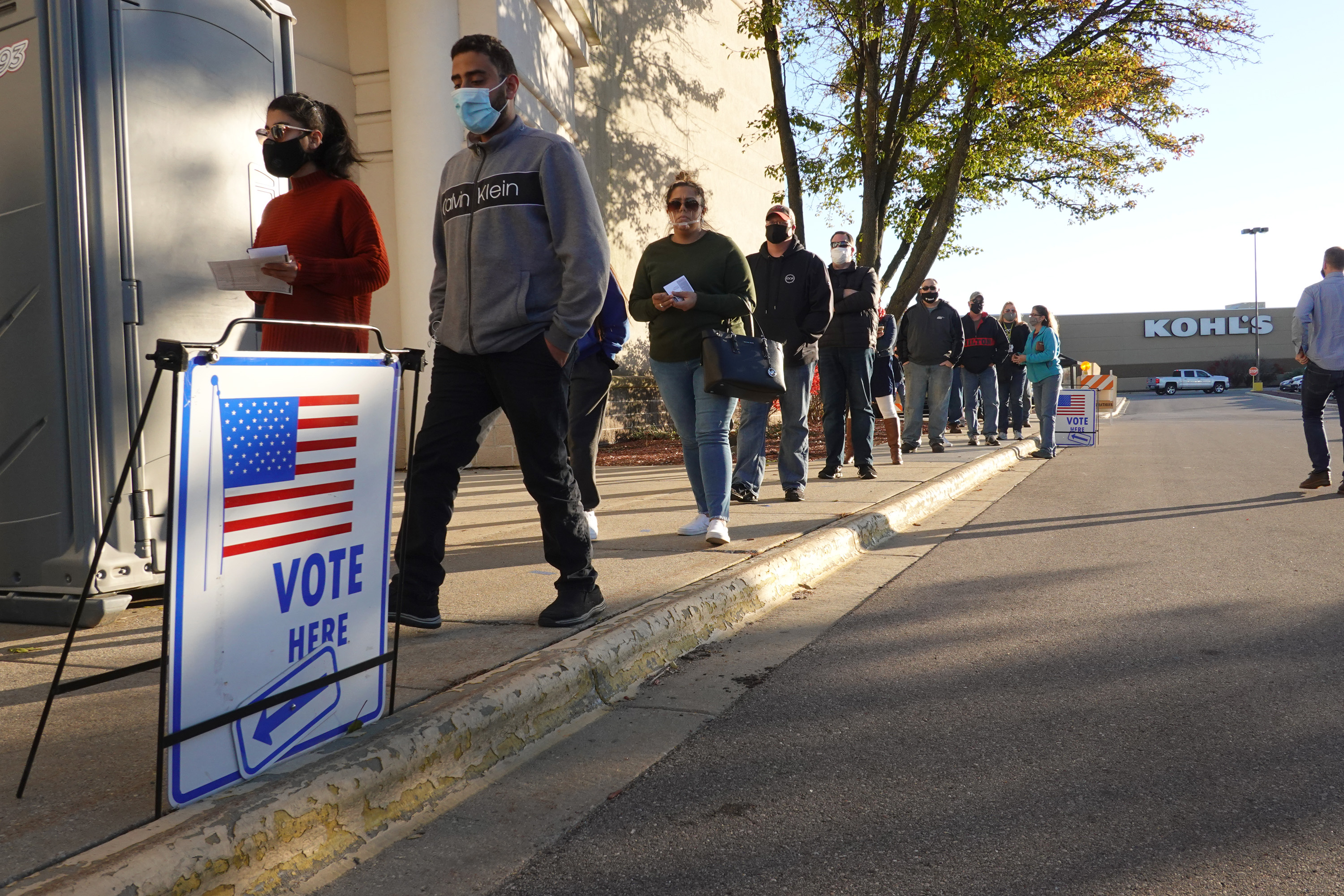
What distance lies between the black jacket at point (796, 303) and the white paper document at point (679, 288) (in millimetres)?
1854

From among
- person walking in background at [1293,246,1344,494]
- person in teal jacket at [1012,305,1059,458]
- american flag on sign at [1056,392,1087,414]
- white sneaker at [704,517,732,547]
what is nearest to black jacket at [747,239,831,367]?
white sneaker at [704,517,732,547]

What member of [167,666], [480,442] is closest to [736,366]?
[480,442]

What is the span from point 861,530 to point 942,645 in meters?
2.33

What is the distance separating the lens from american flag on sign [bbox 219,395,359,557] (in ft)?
7.67

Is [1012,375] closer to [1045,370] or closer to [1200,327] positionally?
[1045,370]

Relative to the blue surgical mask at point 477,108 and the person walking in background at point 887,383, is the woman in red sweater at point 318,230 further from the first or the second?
the person walking in background at point 887,383

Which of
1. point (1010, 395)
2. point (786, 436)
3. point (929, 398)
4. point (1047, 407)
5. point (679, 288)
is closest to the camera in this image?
point (679, 288)

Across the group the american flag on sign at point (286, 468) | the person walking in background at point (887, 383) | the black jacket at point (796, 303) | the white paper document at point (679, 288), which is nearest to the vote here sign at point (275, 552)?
the american flag on sign at point (286, 468)

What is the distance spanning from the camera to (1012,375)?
15438 mm

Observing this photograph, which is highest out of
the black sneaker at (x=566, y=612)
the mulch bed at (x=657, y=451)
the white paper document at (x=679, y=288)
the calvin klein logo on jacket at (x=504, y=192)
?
the calvin klein logo on jacket at (x=504, y=192)

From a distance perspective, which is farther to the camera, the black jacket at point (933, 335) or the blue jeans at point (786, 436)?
the black jacket at point (933, 335)

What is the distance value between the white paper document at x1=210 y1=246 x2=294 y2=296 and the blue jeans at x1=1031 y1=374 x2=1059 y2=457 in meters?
11.2

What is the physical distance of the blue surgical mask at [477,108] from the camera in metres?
3.67

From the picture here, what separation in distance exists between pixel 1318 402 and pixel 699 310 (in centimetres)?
634
